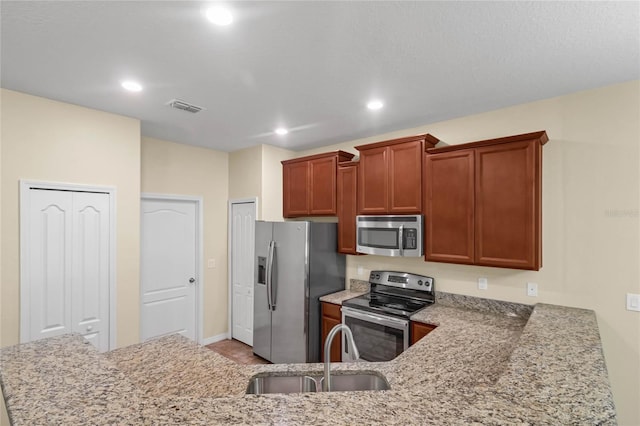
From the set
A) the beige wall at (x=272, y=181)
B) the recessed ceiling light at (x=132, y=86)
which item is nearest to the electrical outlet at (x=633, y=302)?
the beige wall at (x=272, y=181)

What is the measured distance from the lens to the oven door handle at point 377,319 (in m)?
2.70

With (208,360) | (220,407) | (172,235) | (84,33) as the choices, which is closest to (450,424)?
(220,407)

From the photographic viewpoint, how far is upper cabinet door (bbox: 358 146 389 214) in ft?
10.3

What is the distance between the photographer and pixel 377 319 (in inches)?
113

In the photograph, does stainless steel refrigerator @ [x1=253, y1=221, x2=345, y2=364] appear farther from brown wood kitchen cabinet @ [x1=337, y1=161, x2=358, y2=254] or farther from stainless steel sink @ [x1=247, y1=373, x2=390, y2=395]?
stainless steel sink @ [x1=247, y1=373, x2=390, y2=395]

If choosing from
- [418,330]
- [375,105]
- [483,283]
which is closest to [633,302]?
[483,283]

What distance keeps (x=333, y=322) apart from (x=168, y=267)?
2279 millimetres

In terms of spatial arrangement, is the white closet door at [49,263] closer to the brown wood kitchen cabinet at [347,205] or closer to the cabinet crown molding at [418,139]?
the brown wood kitchen cabinet at [347,205]

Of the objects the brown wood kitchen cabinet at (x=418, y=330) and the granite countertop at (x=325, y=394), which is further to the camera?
the brown wood kitchen cabinet at (x=418, y=330)

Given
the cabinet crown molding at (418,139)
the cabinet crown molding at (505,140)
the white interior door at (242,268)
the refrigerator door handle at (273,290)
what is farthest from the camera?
the white interior door at (242,268)

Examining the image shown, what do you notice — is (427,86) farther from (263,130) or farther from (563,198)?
(263,130)

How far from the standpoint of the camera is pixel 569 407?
91 cm

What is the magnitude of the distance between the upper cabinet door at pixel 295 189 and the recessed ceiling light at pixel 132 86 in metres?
1.97

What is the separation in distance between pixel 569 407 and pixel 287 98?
2482 millimetres
